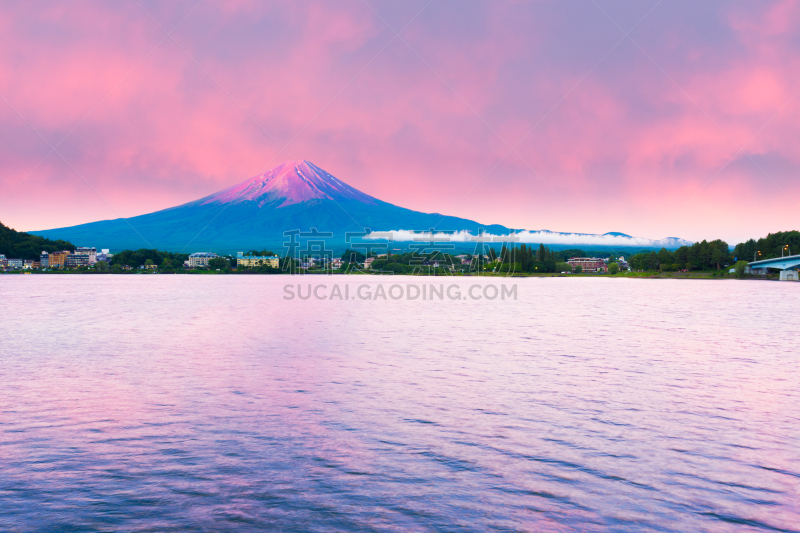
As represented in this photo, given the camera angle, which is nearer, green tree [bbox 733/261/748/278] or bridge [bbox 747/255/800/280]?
bridge [bbox 747/255/800/280]

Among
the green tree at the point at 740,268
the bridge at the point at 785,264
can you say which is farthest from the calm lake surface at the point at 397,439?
the green tree at the point at 740,268

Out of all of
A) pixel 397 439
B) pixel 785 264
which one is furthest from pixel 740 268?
pixel 397 439

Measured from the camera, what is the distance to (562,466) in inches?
426

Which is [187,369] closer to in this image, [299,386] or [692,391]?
[299,386]

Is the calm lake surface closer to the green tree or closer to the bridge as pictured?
the bridge

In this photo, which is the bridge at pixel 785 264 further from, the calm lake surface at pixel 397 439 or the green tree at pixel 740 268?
the calm lake surface at pixel 397 439

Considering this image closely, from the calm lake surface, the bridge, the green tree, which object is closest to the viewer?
the calm lake surface

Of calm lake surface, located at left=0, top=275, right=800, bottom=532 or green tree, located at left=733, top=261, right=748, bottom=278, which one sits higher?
green tree, located at left=733, top=261, right=748, bottom=278

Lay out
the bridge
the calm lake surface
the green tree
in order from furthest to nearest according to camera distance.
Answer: the green tree, the bridge, the calm lake surface

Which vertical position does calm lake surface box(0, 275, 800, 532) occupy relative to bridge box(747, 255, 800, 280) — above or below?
below

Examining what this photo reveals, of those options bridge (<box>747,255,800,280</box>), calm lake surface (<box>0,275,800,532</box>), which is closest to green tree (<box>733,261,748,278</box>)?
bridge (<box>747,255,800,280</box>)

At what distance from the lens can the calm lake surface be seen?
8750 mm

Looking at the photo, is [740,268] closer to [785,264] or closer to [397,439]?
[785,264]

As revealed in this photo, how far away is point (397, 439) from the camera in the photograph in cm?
1259
